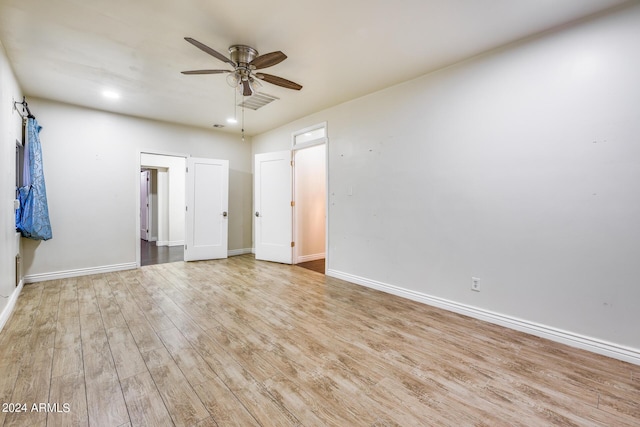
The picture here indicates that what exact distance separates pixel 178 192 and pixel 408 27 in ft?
22.8

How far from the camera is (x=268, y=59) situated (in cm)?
241

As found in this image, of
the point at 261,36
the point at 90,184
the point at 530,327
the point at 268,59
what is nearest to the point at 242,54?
the point at 261,36

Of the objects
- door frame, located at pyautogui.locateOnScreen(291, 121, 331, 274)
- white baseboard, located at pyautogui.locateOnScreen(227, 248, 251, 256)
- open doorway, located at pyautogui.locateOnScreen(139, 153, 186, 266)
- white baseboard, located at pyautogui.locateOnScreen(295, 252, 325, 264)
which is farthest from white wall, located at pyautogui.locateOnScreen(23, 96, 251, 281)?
white baseboard, located at pyautogui.locateOnScreen(295, 252, 325, 264)

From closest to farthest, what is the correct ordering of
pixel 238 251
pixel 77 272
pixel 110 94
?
pixel 110 94, pixel 77 272, pixel 238 251

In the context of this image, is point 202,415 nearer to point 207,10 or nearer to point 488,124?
point 207,10

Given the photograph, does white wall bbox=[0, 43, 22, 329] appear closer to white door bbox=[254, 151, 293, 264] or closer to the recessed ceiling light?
the recessed ceiling light

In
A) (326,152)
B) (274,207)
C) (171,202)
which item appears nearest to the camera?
(326,152)

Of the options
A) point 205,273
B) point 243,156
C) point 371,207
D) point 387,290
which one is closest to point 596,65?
point 371,207

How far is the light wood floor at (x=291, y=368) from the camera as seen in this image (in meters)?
1.51

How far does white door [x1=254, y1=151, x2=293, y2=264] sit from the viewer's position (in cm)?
509

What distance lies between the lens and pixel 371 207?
3.74 meters

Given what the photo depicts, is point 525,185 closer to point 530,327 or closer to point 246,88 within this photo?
point 530,327

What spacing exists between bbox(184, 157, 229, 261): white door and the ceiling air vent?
1.76 meters

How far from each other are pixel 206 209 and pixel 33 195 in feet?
7.82
